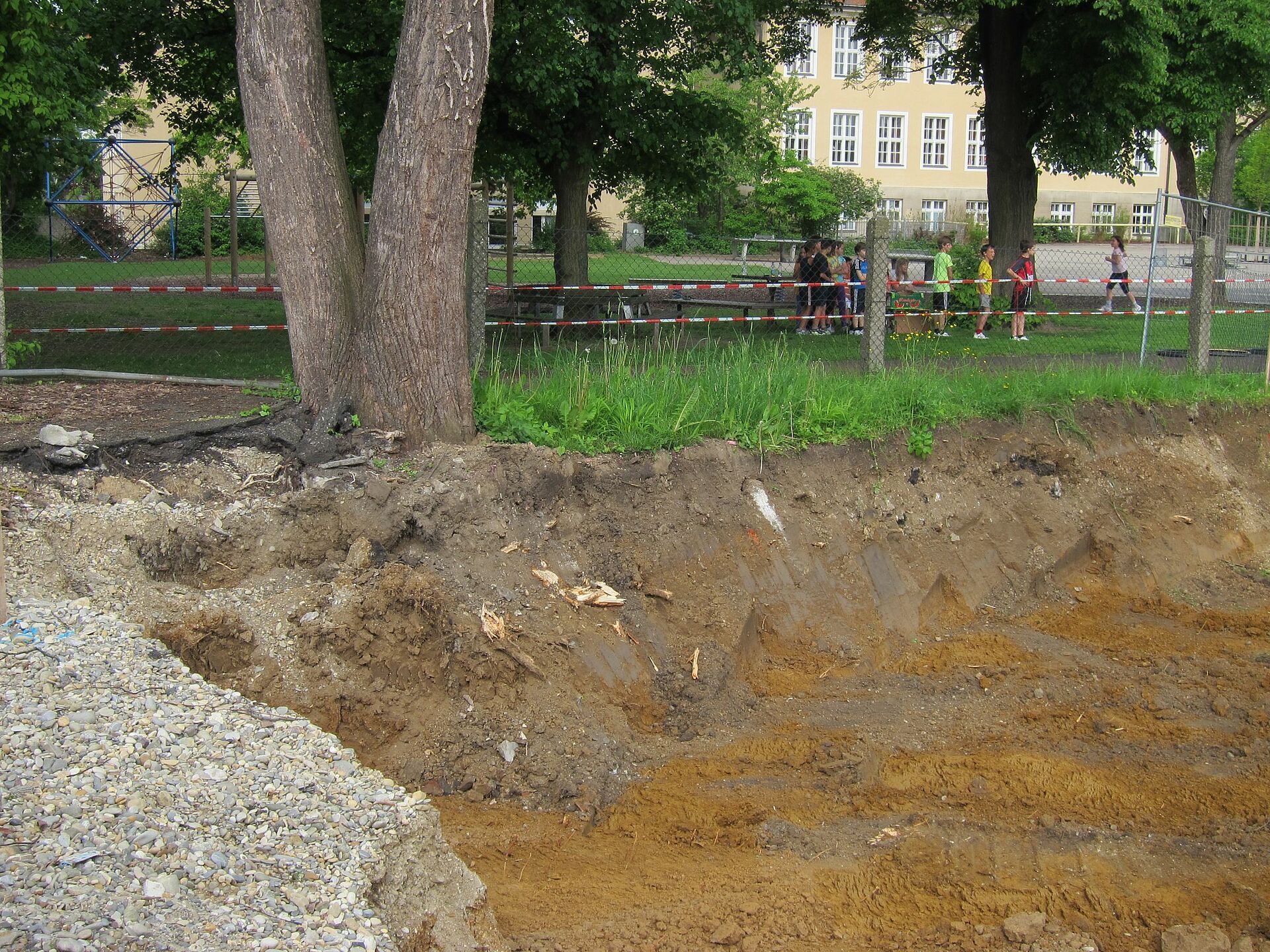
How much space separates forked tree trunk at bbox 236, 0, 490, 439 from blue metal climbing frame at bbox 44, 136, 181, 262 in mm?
19286

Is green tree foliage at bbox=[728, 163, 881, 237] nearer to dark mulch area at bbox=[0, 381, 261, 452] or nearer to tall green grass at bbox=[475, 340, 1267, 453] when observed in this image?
tall green grass at bbox=[475, 340, 1267, 453]

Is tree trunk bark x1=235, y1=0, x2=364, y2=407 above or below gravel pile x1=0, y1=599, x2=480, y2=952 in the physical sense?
above

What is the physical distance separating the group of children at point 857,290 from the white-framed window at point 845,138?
30.2 m

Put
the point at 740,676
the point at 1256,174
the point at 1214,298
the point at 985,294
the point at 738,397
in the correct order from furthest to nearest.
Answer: the point at 1256,174
the point at 1214,298
the point at 985,294
the point at 738,397
the point at 740,676

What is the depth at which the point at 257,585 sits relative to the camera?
20.1 feet

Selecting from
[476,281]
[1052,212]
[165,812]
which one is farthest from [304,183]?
[1052,212]

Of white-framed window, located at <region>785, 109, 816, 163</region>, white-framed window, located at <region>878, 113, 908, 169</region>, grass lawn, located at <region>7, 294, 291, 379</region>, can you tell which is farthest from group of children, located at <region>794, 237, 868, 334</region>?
white-framed window, located at <region>878, 113, 908, 169</region>

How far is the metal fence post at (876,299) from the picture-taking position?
9.84 meters

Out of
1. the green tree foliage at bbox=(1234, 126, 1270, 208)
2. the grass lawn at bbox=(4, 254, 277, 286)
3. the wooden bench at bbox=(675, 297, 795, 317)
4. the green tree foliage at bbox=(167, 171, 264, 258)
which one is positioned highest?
the green tree foliage at bbox=(1234, 126, 1270, 208)

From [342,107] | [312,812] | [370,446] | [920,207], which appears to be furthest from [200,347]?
[920,207]

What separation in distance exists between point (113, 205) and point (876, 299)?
77.9 ft

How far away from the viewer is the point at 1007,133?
17.7m

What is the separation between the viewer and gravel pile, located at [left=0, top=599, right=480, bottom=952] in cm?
372

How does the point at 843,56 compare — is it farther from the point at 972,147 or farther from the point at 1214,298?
the point at 1214,298
